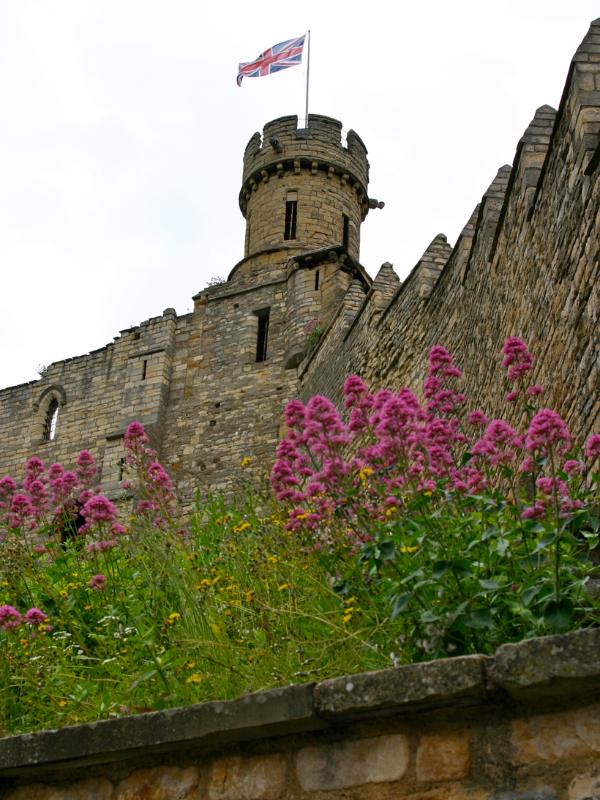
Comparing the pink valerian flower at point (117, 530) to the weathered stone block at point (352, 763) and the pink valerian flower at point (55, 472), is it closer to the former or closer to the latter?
the pink valerian flower at point (55, 472)

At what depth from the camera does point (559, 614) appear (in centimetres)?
320

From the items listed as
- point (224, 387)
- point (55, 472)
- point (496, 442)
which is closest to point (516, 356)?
point (496, 442)

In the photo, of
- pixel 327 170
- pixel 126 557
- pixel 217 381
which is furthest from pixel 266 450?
pixel 126 557

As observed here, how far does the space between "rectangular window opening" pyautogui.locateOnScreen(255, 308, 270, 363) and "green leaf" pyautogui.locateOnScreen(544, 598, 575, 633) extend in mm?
17938

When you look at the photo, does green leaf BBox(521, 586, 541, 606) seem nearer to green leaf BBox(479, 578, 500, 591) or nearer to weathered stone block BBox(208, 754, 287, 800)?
green leaf BBox(479, 578, 500, 591)

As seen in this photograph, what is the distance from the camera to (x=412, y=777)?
9.88 feet

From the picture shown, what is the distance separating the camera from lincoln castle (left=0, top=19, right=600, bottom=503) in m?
5.78

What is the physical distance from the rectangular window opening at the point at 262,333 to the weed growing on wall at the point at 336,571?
1555 cm

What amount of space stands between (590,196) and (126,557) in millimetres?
3108

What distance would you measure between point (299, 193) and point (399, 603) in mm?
21102

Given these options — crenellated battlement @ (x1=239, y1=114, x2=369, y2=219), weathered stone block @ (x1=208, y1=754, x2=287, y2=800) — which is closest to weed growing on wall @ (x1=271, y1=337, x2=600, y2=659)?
weathered stone block @ (x1=208, y1=754, x2=287, y2=800)

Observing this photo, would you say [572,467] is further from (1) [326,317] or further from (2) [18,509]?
(1) [326,317]

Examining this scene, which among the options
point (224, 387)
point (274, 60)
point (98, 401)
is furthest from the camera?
point (274, 60)

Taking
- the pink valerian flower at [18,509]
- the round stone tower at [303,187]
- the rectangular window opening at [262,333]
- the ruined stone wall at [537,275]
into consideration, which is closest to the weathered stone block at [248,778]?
the pink valerian flower at [18,509]
